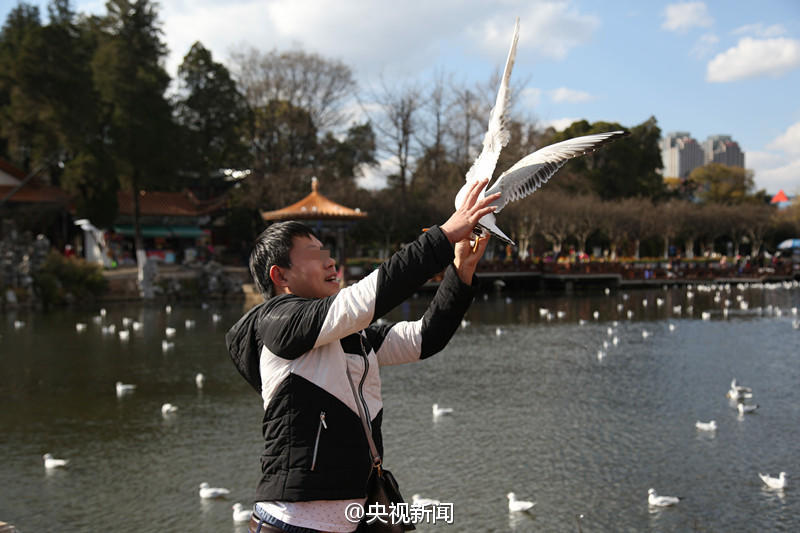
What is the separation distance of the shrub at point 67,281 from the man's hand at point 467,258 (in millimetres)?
25940

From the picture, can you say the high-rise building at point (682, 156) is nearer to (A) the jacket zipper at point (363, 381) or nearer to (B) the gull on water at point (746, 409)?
(B) the gull on water at point (746, 409)

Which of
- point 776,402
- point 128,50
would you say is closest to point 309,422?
point 776,402

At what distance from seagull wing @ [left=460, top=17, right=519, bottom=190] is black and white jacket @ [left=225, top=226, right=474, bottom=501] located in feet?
1.10

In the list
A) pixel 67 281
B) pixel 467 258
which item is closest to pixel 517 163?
pixel 467 258

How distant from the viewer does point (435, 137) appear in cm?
3762

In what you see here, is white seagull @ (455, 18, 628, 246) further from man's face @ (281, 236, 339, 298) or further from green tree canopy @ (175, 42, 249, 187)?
green tree canopy @ (175, 42, 249, 187)

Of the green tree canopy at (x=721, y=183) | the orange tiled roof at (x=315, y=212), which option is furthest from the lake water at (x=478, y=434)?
the green tree canopy at (x=721, y=183)

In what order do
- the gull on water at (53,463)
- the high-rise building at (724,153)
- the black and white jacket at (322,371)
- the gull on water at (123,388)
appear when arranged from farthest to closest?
the high-rise building at (724,153)
the gull on water at (123,388)
the gull on water at (53,463)
the black and white jacket at (322,371)

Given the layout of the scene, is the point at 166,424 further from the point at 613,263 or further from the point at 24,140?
the point at 613,263

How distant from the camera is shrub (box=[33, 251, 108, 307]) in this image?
2502 centimetres

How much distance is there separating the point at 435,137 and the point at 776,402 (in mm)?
29042

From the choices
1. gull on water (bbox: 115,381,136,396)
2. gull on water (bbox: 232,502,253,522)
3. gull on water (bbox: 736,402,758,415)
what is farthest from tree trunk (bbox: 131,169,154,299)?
gull on water (bbox: 232,502,253,522)

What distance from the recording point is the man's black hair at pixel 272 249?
2092mm

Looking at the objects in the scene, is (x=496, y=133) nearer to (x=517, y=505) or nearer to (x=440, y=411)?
(x=517, y=505)
